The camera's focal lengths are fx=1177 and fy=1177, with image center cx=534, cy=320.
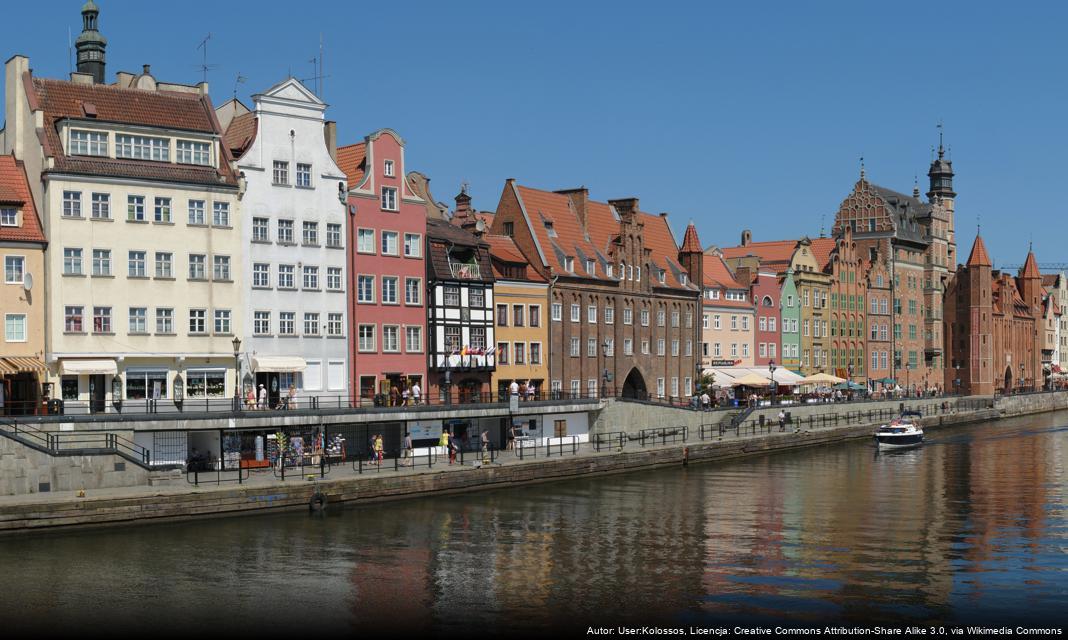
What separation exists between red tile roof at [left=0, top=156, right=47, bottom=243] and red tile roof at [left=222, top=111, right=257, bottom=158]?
36.0ft

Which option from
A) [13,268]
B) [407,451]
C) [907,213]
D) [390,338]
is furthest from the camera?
[907,213]

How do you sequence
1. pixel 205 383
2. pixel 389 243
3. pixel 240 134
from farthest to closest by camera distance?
pixel 389 243, pixel 240 134, pixel 205 383

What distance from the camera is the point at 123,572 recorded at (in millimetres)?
39562

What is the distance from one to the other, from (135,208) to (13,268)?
677 centimetres

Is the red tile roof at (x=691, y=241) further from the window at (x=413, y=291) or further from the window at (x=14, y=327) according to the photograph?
the window at (x=14, y=327)

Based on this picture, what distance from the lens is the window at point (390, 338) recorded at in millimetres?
72062

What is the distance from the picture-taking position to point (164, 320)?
6281 cm

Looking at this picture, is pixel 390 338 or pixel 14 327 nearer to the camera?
pixel 14 327

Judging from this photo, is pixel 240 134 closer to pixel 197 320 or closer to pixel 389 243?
pixel 389 243

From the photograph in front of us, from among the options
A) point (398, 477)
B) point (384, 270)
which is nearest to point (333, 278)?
point (384, 270)

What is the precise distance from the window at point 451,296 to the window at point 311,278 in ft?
31.1

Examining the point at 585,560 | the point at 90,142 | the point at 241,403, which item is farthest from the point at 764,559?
the point at 90,142

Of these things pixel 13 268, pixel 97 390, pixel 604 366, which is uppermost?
pixel 13 268

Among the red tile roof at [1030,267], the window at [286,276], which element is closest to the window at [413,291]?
the window at [286,276]
